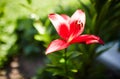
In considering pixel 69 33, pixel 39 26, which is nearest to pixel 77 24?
pixel 69 33

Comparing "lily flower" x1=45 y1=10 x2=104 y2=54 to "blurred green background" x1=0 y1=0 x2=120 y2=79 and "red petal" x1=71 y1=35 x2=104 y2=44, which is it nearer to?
"red petal" x1=71 y1=35 x2=104 y2=44

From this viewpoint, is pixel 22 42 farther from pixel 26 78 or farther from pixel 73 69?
pixel 73 69

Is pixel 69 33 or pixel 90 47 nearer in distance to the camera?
pixel 69 33

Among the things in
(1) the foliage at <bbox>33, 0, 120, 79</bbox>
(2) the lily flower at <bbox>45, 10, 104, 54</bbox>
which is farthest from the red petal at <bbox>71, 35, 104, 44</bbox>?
(1) the foliage at <bbox>33, 0, 120, 79</bbox>

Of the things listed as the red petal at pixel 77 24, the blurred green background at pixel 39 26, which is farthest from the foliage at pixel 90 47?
the red petal at pixel 77 24

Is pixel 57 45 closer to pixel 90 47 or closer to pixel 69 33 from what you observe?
pixel 69 33
